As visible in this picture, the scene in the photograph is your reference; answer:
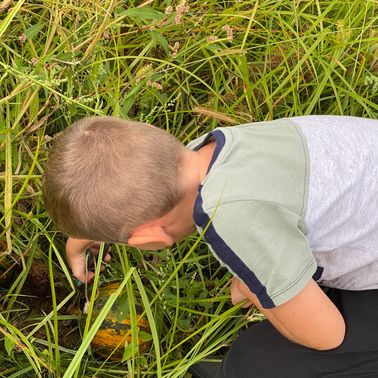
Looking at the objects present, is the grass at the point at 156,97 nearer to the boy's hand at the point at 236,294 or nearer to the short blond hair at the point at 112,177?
the boy's hand at the point at 236,294

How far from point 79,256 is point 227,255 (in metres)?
0.55

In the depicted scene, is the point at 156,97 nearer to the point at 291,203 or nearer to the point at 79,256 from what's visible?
the point at 79,256

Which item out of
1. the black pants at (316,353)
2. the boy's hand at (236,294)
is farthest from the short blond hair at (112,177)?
the black pants at (316,353)

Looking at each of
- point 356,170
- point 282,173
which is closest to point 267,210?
point 282,173

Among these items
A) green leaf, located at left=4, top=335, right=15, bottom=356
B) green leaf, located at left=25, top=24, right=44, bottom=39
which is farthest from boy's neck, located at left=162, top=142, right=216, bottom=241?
green leaf, located at left=25, top=24, right=44, bottom=39

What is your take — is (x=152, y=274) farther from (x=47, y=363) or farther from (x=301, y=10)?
(x=301, y=10)

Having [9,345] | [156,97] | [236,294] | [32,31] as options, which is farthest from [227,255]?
[32,31]

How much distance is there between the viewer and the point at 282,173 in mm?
1392

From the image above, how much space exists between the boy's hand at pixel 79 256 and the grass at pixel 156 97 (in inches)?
1.1

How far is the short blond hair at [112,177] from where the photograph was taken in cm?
130

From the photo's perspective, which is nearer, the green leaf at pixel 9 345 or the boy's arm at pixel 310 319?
the boy's arm at pixel 310 319

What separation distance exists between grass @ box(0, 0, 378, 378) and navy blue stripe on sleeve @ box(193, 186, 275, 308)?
1.38 ft

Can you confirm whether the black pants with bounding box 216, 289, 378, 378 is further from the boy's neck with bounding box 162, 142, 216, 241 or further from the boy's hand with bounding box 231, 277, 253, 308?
the boy's neck with bounding box 162, 142, 216, 241

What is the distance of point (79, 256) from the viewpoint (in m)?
1.76
